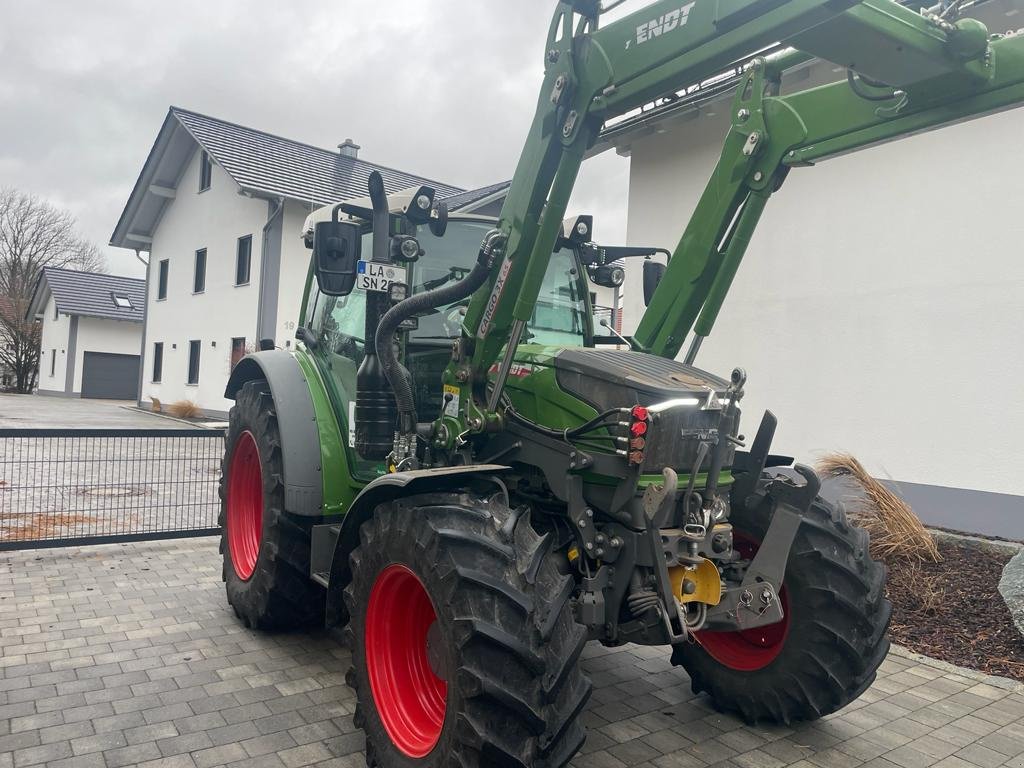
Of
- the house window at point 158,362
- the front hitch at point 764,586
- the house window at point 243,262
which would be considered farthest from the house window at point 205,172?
the front hitch at point 764,586

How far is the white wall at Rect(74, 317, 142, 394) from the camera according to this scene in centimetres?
3183

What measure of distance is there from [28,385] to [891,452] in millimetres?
39458

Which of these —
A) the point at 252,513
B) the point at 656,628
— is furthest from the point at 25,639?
the point at 656,628

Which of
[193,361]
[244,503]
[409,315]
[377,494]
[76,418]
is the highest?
[409,315]

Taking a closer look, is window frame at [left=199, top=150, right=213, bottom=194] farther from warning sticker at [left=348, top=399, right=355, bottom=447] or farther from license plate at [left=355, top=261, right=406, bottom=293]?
license plate at [left=355, top=261, right=406, bottom=293]

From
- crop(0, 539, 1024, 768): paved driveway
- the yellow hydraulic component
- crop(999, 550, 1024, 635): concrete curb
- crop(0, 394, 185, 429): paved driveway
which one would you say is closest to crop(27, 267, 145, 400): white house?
crop(0, 394, 185, 429): paved driveway

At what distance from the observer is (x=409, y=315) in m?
3.46

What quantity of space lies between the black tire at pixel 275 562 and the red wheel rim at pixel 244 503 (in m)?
0.34

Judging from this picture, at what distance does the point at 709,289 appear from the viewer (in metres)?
3.69

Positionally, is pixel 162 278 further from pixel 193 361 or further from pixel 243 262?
pixel 243 262

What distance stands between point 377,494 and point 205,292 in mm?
18803

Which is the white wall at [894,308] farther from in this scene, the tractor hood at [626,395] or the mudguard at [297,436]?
the mudguard at [297,436]

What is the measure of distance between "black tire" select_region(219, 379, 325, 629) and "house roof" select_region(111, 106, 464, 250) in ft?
43.1

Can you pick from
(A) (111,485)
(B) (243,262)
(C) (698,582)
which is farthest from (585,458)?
(B) (243,262)
